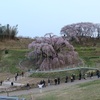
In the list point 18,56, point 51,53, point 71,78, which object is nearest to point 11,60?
point 18,56

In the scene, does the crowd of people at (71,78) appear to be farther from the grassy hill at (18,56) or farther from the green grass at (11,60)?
the green grass at (11,60)

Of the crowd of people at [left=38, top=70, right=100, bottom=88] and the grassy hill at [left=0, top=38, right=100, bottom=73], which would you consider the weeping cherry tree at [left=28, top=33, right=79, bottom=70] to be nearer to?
the grassy hill at [left=0, top=38, right=100, bottom=73]

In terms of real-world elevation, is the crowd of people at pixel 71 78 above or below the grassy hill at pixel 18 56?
below

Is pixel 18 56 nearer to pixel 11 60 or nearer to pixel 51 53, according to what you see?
pixel 11 60

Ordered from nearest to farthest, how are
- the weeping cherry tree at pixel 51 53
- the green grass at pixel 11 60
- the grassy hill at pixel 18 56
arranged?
1. the weeping cherry tree at pixel 51 53
2. the green grass at pixel 11 60
3. the grassy hill at pixel 18 56

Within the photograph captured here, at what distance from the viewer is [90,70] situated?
4759 centimetres

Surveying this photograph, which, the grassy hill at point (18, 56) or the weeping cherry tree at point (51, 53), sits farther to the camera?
the grassy hill at point (18, 56)

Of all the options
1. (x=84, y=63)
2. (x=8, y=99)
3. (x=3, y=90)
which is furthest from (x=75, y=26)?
(x=8, y=99)

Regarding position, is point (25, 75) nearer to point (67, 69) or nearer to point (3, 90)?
point (67, 69)

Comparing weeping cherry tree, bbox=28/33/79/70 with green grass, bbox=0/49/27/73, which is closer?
weeping cherry tree, bbox=28/33/79/70

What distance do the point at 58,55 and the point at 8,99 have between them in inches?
1441

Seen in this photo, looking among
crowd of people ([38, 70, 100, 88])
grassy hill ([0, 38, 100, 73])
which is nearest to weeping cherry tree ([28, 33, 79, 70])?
grassy hill ([0, 38, 100, 73])

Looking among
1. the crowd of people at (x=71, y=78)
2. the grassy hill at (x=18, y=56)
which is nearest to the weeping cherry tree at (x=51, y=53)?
the grassy hill at (x=18, y=56)

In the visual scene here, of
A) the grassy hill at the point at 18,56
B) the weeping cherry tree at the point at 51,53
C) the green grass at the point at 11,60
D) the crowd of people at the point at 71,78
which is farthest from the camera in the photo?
the grassy hill at the point at 18,56
